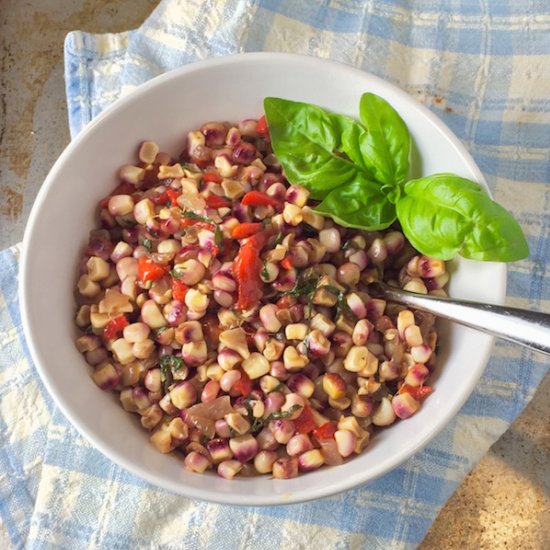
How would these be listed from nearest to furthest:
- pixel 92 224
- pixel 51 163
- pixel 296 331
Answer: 1. pixel 296 331
2. pixel 92 224
3. pixel 51 163

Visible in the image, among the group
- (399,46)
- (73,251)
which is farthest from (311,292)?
(399,46)

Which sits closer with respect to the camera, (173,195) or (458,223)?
(458,223)

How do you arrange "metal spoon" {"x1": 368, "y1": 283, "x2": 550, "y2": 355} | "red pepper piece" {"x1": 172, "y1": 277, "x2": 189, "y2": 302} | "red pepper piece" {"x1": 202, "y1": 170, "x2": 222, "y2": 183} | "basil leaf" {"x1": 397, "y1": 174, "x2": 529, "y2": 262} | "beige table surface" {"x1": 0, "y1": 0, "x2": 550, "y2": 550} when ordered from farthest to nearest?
"beige table surface" {"x1": 0, "y1": 0, "x2": 550, "y2": 550} < "red pepper piece" {"x1": 202, "y1": 170, "x2": 222, "y2": 183} < "red pepper piece" {"x1": 172, "y1": 277, "x2": 189, "y2": 302} < "basil leaf" {"x1": 397, "y1": 174, "x2": 529, "y2": 262} < "metal spoon" {"x1": 368, "y1": 283, "x2": 550, "y2": 355}

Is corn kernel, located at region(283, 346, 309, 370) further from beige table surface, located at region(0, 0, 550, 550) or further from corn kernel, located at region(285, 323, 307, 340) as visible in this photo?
beige table surface, located at region(0, 0, 550, 550)

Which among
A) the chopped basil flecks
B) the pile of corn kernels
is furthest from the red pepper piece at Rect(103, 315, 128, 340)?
the chopped basil flecks

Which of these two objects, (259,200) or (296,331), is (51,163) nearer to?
(259,200)

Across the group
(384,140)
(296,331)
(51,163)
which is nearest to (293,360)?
(296,331)

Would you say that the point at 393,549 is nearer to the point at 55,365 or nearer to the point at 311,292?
the point at 311,292

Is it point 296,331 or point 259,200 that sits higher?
point 259,200
